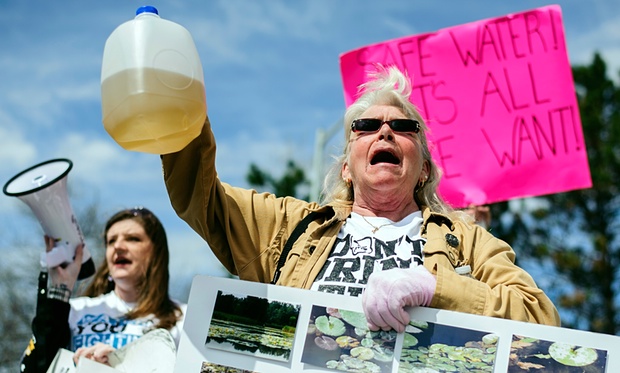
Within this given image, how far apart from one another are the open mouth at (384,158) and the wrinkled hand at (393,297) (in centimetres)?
67

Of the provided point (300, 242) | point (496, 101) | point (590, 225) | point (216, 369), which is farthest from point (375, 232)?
point (590, 225)

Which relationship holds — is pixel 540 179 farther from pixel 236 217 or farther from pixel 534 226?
pixel 534 226

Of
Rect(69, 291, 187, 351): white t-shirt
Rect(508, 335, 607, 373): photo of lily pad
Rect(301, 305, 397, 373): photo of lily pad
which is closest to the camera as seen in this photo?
Rect(508, 335, 607, 373): photo of lily pad

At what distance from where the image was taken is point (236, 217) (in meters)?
2.47

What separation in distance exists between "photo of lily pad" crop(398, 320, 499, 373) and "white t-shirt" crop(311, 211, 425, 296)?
32cm

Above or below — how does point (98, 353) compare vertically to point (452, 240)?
below

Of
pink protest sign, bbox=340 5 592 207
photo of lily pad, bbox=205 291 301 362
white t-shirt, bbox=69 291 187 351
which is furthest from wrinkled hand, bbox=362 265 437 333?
pink protest sign, bbox=340 5 592 207

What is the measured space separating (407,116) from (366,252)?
577mm

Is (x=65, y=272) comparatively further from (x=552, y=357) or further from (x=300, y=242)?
(x=552, y=357)

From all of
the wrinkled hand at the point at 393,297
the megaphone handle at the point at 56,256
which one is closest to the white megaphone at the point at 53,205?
the megaphone handle at the point at 56,256

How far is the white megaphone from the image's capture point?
11.3 feet

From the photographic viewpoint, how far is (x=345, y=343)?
205 centimetres

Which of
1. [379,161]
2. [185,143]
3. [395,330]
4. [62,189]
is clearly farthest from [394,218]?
[62,189]

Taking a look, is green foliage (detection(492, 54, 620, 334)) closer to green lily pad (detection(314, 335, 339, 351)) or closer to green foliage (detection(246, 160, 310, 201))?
green foliage (detection(246, 160, 310, 201))
